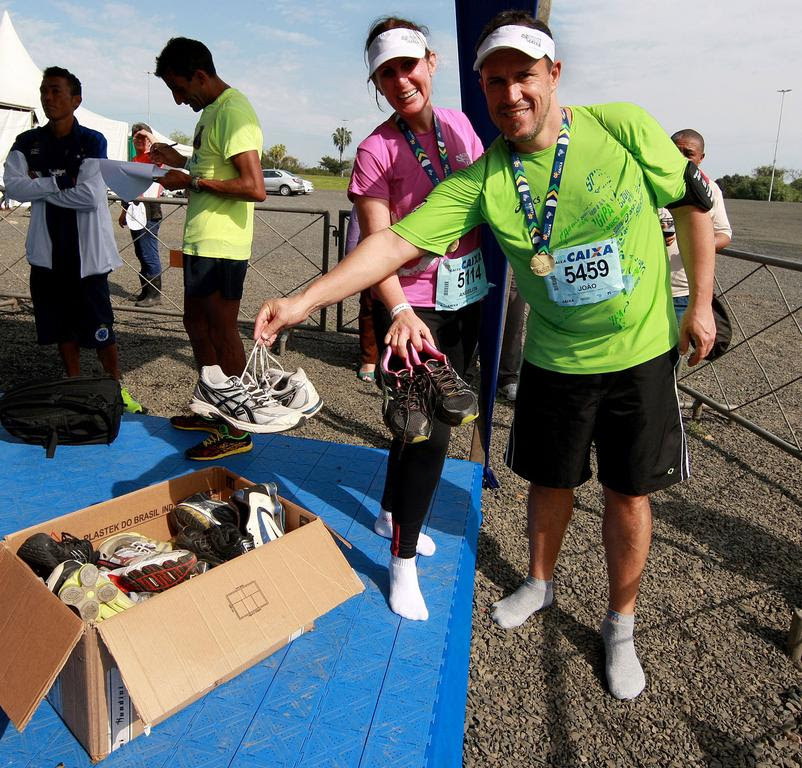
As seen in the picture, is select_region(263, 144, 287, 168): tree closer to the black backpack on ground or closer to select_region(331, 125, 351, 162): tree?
select_region(331, 125, 351, 162): tree

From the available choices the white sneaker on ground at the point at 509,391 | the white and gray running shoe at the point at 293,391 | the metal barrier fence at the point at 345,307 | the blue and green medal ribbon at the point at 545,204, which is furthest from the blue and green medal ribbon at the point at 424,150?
the metal barrier fence at the point at 345,307

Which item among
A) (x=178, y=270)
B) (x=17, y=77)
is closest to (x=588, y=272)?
(x=178, y=270)

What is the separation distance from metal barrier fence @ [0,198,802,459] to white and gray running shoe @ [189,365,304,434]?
10.8 ft

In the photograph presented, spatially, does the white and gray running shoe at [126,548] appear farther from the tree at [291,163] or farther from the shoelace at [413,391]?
the tree at [291,163]

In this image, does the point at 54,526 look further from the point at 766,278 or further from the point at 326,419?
the point at 766,278

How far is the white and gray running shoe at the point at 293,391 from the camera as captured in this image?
84.8 inches

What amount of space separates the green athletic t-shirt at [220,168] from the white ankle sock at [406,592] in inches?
79.5

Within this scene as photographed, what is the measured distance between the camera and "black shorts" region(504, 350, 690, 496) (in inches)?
82.0

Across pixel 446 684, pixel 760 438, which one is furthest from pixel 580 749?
pixel 760 438

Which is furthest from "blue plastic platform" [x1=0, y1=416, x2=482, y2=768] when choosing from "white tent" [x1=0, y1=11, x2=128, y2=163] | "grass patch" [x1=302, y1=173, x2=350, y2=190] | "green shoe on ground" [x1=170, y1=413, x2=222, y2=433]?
"grass patch" [x1=302, y1=173, x2=350, y2=190]

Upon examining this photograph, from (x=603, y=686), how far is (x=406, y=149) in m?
2.08

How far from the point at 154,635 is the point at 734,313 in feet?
17.8

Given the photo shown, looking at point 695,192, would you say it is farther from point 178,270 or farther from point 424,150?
point 178,270

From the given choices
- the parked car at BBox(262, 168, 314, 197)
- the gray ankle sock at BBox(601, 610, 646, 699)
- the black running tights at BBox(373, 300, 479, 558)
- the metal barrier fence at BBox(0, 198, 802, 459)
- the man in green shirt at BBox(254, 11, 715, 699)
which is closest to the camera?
the man in green shirt at BBox(254, 11, 715, 699)
